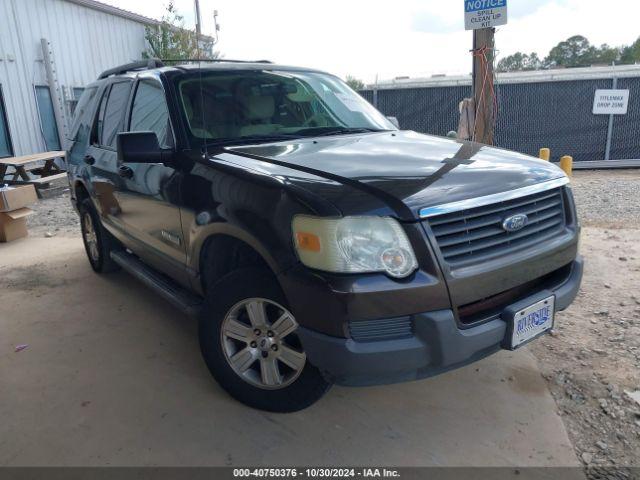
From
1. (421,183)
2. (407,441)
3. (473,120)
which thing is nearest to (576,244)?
(421,183)

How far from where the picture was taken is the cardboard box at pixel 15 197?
655cm

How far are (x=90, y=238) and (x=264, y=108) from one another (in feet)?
8.83

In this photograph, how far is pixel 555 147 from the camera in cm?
1208

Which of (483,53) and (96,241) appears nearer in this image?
(96,241)

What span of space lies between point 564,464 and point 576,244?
1142mm

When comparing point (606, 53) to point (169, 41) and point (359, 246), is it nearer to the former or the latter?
point (169, 41)

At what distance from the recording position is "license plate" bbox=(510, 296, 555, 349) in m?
2.42

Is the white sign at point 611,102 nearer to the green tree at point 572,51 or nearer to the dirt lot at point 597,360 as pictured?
the dirt lot at point 597,360

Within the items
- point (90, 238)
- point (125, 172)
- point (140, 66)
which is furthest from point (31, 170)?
point (125, 172)

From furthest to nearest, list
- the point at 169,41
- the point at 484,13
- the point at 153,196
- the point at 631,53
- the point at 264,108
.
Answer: the point at 631,53 < the point at 169,41 < the point at 484,13 < the point at 264,108 < the point at 153,196

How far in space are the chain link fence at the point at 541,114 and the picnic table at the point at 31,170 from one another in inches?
273

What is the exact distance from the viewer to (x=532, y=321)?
252 centimetres

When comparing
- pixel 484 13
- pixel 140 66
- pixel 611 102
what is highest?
pixel 484 13

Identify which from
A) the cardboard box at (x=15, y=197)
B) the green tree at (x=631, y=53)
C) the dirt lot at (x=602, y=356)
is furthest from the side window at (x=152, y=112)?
the green tree at (x=631, y=53)
